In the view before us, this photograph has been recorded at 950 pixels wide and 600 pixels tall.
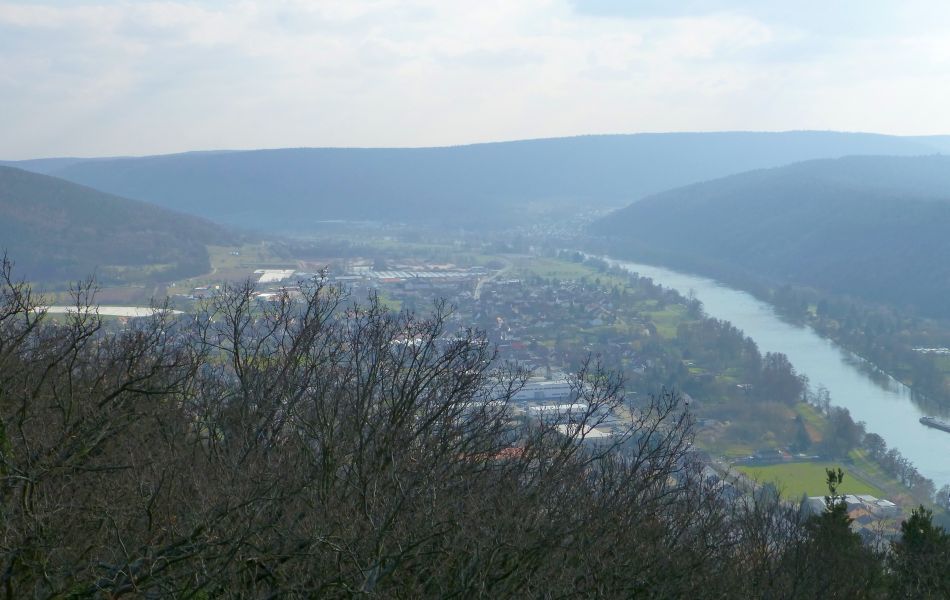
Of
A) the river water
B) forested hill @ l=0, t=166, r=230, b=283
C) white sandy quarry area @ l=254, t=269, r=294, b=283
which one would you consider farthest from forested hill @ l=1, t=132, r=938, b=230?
the river water

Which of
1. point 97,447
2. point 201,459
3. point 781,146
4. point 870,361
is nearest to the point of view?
point 97,447

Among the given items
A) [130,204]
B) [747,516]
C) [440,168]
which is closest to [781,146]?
[440,168]

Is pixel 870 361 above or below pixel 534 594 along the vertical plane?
below

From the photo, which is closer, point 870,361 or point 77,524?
point 77,524

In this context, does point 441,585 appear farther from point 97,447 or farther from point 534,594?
point 97,447

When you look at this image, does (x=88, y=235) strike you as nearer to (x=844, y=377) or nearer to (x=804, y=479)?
(x=844, y=377)

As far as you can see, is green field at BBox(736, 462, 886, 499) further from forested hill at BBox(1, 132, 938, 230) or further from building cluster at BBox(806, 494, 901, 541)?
forested hill at BBox(1, 132, 938, 230)
